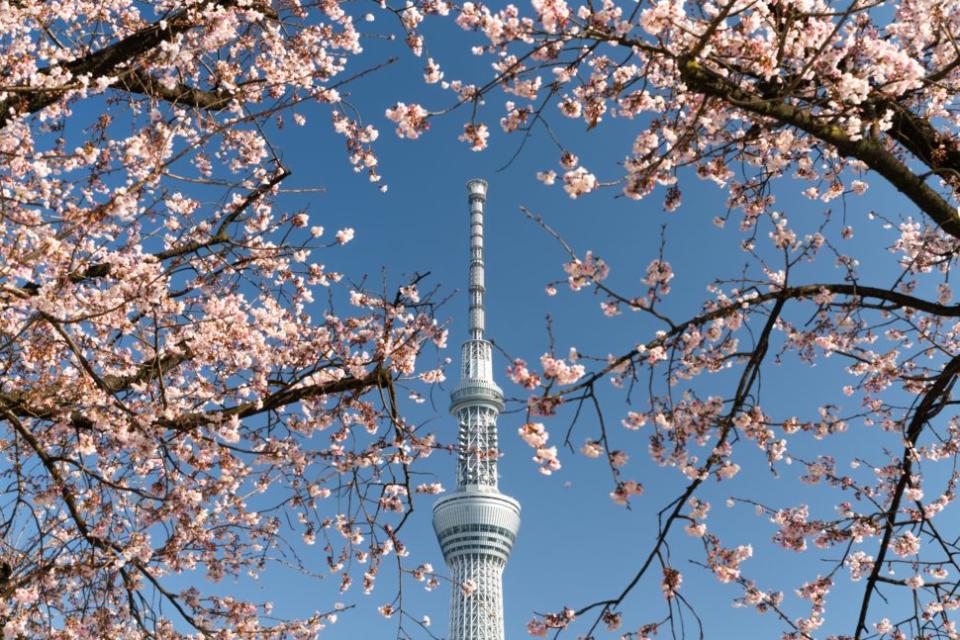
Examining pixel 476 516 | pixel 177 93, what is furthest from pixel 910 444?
pixel 476 516

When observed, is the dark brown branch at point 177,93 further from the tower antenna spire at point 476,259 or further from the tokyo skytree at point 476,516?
the tower antenna spire at point 476,259

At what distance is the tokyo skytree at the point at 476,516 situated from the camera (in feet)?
225

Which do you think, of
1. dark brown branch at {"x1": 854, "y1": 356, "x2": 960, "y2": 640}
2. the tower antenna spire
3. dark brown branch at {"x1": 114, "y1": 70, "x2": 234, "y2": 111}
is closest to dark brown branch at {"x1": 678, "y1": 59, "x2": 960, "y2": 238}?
dark brown branch at {"x1": 854, "y1": 356, "x2": 960, "y2": 640}

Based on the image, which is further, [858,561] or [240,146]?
[240,146]

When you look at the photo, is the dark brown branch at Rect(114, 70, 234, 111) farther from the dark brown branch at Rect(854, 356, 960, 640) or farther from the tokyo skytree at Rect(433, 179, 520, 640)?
the tokyo skytree at Rect(433, 179, 520, 640)

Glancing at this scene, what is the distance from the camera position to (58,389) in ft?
18.3

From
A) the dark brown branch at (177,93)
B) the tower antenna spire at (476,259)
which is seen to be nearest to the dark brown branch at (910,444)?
the dark brown branch at (177,93)

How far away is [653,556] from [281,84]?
5047 millimetres

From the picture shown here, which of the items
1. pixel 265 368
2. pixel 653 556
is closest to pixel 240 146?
pixel 265 368

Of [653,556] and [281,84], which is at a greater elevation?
[281,84]

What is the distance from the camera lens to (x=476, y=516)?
229 feet

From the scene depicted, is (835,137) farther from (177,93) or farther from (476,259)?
(476,259)

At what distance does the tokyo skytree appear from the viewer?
6869 cm

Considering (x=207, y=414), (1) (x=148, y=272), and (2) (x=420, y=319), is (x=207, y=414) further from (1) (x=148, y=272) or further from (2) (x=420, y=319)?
(2) (x=420, y=319)
